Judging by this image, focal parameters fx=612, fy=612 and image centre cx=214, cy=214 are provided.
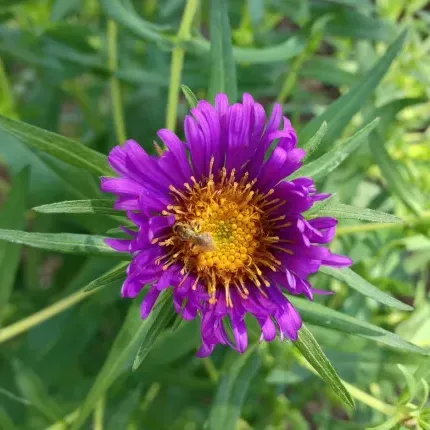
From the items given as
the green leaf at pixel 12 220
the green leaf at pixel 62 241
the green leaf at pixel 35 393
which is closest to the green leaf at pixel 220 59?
the green leaf at pixel 62 241

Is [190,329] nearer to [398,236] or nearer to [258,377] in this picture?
[258,377]

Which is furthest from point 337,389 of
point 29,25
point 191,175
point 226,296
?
point 29,25

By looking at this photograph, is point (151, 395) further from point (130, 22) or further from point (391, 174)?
point (130, 22)

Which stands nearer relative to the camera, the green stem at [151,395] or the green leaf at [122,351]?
the green leaf at [122,351]

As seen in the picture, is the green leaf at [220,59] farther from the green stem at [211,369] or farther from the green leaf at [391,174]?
the green stem at [211,369]

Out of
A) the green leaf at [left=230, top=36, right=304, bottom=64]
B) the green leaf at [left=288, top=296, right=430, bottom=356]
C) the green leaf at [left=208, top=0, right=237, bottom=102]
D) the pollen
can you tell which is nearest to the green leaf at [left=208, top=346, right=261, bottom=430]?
the green leaf at [left=288, top=296, right=430, bottom=356]

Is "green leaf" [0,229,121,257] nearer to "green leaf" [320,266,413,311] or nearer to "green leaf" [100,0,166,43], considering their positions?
"green leaf" [320,266,413,311]
